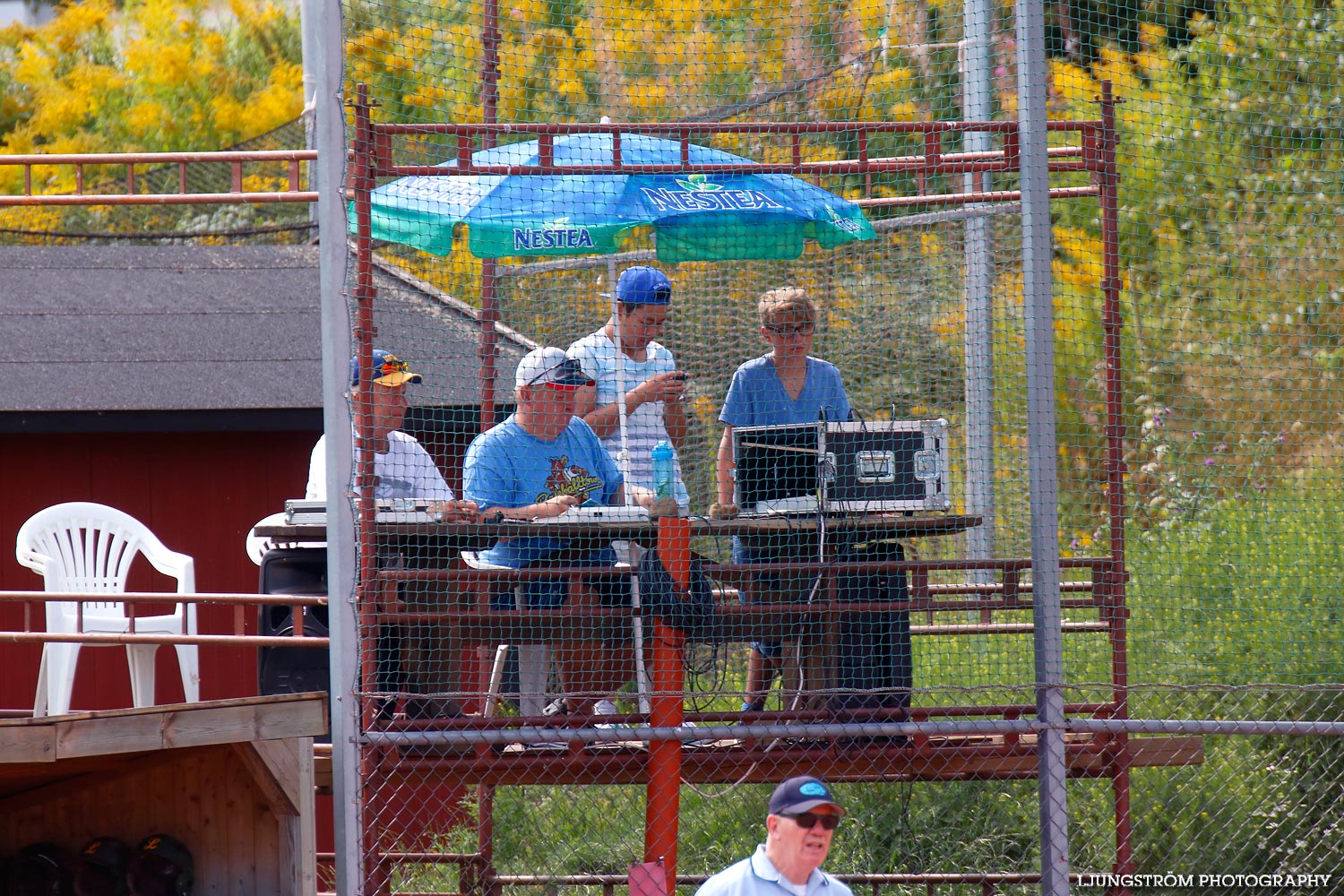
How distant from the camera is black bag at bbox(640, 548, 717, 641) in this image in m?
4.60

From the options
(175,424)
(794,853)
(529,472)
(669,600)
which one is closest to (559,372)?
(529,472)

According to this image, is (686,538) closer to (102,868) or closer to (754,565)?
(754,565)

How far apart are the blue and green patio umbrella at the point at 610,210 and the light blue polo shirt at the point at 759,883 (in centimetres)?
212

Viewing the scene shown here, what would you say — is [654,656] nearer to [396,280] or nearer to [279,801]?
→ [279,801]

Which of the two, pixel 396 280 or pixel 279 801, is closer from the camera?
pixel 279 801

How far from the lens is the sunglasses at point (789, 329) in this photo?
5.22 meters

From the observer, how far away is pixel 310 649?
581 centimetres

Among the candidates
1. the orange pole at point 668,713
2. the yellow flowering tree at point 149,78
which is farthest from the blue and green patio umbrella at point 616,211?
the yellow flowering tree at point 149,78

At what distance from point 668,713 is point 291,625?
1.76 m

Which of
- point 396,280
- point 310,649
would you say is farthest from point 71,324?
point 310,649

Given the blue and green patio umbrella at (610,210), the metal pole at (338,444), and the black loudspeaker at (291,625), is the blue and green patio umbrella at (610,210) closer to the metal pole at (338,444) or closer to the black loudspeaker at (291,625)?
the metal pole at (338,444)

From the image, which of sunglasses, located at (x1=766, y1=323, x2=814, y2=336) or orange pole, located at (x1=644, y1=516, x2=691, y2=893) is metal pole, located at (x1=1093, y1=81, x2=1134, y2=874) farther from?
orange pole, located at (x1=644, y1=516, x2=691, y2=893)

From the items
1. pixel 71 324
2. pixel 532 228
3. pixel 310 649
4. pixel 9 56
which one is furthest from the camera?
pixel 9 56

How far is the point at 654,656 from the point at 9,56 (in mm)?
20829
